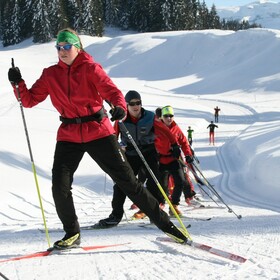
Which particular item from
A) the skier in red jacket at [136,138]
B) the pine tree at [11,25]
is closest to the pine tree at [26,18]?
the pine tree at [11,25]

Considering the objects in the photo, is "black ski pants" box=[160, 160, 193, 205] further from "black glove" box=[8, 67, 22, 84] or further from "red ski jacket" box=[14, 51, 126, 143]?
"black glove" box=[8, 67, 22, 84]

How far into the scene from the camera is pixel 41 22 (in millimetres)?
66750

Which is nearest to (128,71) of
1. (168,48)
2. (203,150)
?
(168,48)

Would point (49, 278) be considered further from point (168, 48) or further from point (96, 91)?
point (168, 48)

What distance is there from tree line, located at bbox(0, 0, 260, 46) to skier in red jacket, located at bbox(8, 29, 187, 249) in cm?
6621

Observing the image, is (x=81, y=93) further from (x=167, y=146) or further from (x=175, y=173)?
(x=175, y=173)

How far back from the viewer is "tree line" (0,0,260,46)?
220 ft

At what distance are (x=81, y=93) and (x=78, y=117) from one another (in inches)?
8.0

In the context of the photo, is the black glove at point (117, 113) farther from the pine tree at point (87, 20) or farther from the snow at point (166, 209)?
the pine tree at point (87, 20)

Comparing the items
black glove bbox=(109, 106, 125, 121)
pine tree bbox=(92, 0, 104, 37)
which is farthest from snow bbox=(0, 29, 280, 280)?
pine tree bbox=(92, 0, 104, 37)

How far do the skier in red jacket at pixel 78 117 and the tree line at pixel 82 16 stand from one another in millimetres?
66212

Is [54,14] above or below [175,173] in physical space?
above

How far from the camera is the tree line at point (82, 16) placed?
6706 centimetres

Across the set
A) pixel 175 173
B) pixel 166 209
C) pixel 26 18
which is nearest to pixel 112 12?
pixel 26 18
